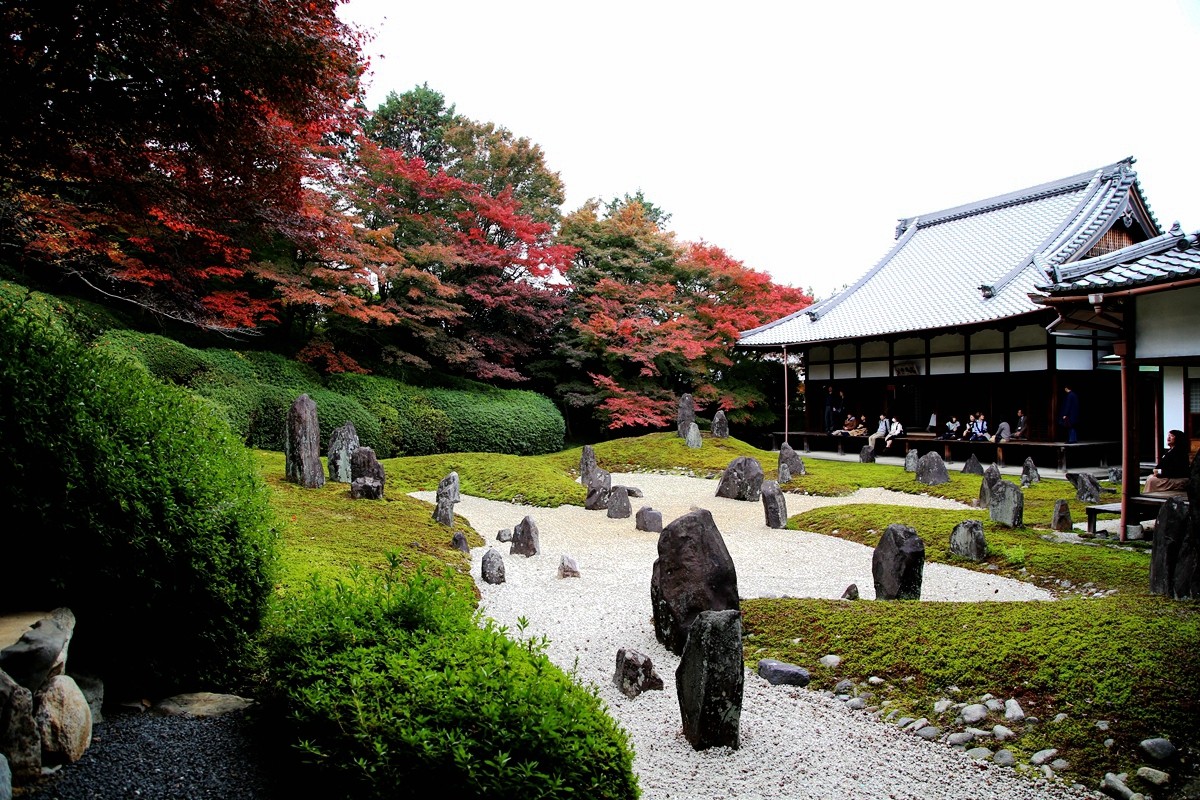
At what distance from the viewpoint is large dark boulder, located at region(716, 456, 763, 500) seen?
44.8 ft

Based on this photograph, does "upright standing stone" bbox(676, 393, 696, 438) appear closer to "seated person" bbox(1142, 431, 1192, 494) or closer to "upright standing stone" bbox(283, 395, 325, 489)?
"upright standing stone" bbox(283, 395, 325, 489)

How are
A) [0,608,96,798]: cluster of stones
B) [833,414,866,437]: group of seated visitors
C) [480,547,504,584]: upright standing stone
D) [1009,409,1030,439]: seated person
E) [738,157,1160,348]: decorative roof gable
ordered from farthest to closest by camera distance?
[833,414,866,437]: group of seated visitors, [738,157,1160,348]: decorative roof gable, [1009,409,1030,439]: seated person, [480,547,504,584]: upright standing stone, [0,608,96,798]: cluster of stones

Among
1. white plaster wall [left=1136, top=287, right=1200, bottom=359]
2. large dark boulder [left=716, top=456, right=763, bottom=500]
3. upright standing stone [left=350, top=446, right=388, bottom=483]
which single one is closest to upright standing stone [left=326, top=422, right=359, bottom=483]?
upright standing stone [left=350, top=446, right=388, bottom=483]

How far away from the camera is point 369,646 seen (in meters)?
3.02

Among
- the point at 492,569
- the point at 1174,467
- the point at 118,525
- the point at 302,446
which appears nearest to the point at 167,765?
the point at 118,525

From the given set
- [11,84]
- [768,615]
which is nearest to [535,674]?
[768,615]

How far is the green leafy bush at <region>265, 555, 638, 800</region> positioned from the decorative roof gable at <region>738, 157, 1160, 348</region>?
16862 millimetres

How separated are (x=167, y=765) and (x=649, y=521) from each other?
8.31 m

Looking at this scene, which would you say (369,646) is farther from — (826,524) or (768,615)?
(826,524)

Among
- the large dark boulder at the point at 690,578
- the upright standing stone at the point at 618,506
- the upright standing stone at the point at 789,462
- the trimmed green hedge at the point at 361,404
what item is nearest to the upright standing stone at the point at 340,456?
the trimmed green hedge at the point at 361,404

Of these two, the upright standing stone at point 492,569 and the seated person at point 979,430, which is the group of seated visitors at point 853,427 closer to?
the seated person at point 979,430

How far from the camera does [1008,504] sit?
9422mm

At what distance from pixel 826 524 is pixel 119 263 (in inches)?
521

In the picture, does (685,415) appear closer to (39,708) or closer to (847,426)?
(847,426)
